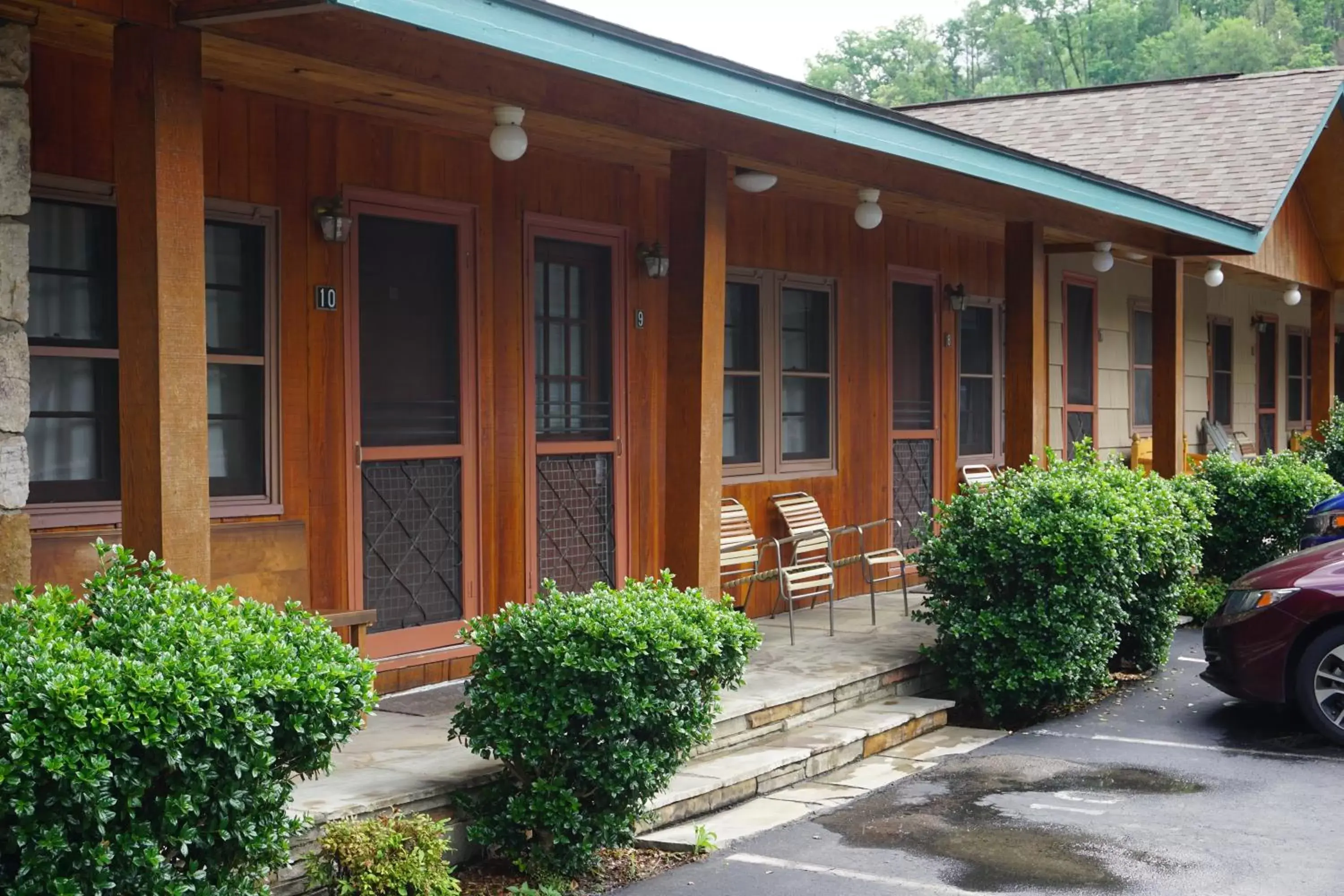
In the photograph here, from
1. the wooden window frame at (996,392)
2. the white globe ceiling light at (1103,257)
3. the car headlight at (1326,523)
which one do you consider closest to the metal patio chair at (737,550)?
the wooden window frame at (996,392)

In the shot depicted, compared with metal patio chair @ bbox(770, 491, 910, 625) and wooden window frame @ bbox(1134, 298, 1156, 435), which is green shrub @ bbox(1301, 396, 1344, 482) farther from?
metal patio chair @ bbox(770, 491, 910, 625)

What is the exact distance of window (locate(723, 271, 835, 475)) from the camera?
1042cm

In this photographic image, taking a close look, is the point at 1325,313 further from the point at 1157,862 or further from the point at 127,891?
the point at 127,891

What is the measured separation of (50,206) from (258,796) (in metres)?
3.08

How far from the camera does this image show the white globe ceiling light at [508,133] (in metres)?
6.51

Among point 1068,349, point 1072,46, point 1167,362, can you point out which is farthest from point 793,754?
point 1072,46

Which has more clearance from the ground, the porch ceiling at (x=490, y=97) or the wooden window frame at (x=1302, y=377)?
the porch ceiling at (x=490, y=97)

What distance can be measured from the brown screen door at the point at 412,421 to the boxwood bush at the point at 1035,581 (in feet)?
9.09

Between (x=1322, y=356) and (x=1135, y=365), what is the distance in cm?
296

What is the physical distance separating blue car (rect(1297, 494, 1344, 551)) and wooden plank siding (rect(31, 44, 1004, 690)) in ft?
12.2

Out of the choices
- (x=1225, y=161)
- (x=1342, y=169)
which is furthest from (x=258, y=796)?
(x=1342, y=169)

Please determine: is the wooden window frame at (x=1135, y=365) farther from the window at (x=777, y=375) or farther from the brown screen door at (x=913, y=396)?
the window at (x=777, y=375)

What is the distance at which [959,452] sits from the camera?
13.2 meters

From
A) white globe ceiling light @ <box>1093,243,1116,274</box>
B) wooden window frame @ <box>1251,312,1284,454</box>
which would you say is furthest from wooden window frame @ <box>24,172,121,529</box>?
wooden window frame @ <box>1251,312,1284,454</box>
